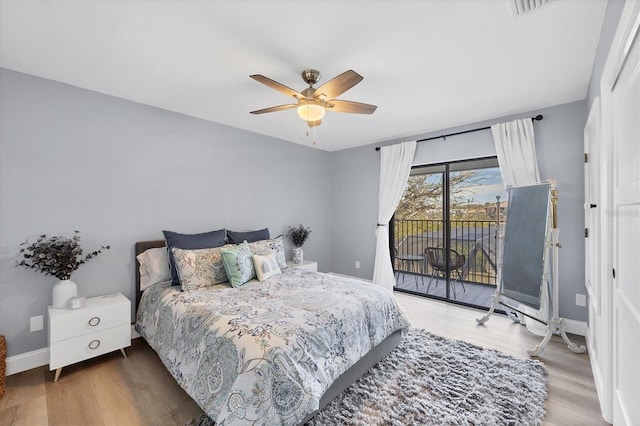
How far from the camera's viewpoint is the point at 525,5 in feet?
5.12

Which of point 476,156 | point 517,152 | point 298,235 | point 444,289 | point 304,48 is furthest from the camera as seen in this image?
point 444,289

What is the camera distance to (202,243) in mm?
3035

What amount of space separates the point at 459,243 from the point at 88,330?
190 inches

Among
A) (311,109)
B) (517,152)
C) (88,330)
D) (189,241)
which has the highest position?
(311,109)

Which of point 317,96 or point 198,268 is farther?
point 198,268

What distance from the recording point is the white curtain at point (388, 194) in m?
4.25

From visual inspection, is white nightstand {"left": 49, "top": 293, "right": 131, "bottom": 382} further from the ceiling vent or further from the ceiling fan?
the ceiling vent

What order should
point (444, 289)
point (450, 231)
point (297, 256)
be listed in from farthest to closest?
1. point (444, 289)
2. point (297, 256)
3. point (450, 231)

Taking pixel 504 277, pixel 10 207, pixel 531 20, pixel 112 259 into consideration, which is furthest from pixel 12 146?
pixel 504 277

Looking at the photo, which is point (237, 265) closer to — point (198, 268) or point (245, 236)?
point (198, 268)

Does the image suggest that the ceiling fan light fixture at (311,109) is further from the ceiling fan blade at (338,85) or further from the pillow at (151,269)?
the pillow at (151,269)

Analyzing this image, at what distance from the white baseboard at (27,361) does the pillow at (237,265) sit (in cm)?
163

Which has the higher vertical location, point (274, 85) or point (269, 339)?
point (274, 85)

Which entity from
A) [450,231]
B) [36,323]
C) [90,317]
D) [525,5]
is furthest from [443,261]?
[36,323]
